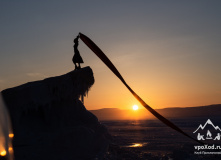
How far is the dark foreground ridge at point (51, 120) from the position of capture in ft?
35.7

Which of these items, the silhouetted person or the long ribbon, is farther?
the silhouetted person

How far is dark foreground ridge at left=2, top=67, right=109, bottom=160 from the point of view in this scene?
10.9m

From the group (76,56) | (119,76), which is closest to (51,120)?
(76,56)

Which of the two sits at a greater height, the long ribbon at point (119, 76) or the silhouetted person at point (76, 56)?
the silhouetted person at point (76, 56)

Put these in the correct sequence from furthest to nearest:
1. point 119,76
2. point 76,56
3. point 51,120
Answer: point 51,120, point 76,56, point 119,76

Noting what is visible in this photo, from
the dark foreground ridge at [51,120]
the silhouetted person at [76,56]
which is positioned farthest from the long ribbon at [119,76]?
the dark foreground ridge at [51,120]

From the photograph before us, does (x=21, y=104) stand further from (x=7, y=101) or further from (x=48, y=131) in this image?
(x=48, y=131)

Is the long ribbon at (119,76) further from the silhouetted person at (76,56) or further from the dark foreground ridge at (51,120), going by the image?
the dark foreground ridge at (51,120)

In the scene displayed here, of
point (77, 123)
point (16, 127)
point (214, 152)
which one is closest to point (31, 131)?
point (16, 127)

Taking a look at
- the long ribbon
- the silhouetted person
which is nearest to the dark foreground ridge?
the silhouetted person

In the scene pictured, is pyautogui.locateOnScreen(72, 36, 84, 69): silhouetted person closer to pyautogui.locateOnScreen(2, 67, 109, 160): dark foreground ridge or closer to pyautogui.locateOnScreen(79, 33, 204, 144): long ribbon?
pyautogui.locateOnScreen(2, 67, 109, 160): dark foreground ridge

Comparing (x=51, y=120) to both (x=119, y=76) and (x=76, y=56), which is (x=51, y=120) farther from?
(x=119, y=76)

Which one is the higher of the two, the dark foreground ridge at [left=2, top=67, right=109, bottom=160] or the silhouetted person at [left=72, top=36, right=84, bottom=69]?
the silhouetted person at [left=72, top=36, right=84, bottom=69]

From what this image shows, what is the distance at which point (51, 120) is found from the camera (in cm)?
1217
